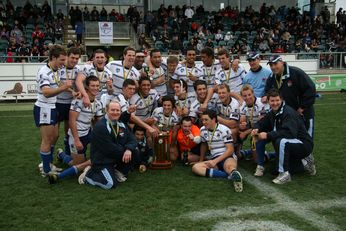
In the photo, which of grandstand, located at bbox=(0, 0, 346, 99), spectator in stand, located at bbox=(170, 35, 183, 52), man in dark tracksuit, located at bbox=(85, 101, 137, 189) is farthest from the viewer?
spectator in stand, located at bbox=(170, 35, 183, 52)

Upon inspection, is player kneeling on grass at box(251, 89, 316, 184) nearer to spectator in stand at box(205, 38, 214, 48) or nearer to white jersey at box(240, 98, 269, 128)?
white jersey at box(240, 98, 269, 128)

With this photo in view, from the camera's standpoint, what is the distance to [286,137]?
5223 mm

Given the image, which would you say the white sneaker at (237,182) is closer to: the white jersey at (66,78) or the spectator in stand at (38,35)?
the white jersey at (66,78)

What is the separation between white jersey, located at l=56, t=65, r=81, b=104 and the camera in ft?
18.2

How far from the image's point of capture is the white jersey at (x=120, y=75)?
20.9 feet

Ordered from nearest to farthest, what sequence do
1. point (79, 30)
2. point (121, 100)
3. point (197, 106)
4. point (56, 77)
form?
1. point (56, 77)
2. point (121, 100)
3. point (197, 106)
4. point (79, 30)

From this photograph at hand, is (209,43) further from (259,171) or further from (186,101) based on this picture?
(259,171)

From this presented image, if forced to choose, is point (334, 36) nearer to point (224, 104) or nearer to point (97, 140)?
point (224, 104)

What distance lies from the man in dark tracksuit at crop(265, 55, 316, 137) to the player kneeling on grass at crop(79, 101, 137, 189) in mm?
2377

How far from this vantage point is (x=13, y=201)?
181 inches

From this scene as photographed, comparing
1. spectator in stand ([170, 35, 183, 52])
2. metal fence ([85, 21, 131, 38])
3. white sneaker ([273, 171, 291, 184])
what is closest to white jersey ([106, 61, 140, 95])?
white sneaker ([273, 171, 291, 184])

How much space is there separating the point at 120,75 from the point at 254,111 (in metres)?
2.26

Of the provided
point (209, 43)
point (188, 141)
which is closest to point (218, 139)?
point (188, 141)

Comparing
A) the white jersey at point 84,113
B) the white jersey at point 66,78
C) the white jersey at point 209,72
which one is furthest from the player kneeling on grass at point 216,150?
the white jersey at point 66,78
